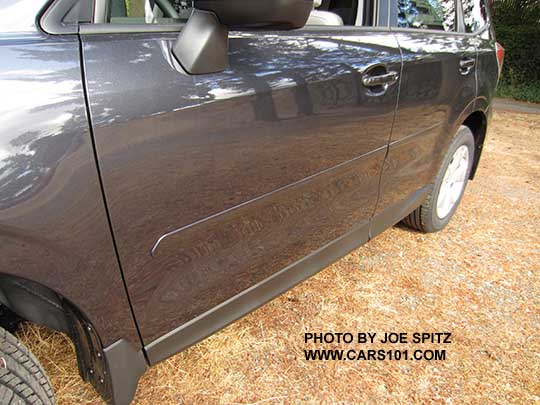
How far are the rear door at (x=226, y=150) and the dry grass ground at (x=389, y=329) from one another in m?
0.45

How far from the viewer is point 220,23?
1022mm

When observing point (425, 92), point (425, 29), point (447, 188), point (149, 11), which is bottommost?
point (447, 188)

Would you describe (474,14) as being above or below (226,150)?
above

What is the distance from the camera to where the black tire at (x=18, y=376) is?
101 centimetres

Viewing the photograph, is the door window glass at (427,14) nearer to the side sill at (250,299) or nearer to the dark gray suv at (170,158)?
the dark gray suv at (170,158)

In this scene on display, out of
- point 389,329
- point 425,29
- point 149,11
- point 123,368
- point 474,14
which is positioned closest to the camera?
point 123,368

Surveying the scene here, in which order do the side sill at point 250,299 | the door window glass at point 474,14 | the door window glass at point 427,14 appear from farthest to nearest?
the door window glass at point 474,14, the door window glass at point 427,14, the side sill at point 250,299

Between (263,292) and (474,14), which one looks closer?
(263,292)

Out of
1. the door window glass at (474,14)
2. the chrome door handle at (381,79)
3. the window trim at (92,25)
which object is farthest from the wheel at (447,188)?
the window trim at (92,25)

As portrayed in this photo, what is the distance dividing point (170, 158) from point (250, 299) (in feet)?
2.21

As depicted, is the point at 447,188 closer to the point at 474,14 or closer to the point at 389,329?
the point at 474,14

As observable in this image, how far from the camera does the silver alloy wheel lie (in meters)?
2.70

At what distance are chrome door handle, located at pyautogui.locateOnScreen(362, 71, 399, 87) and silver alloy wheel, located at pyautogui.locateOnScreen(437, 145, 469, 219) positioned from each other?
1.13 meters

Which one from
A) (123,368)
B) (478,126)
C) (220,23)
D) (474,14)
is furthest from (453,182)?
(123,368)
